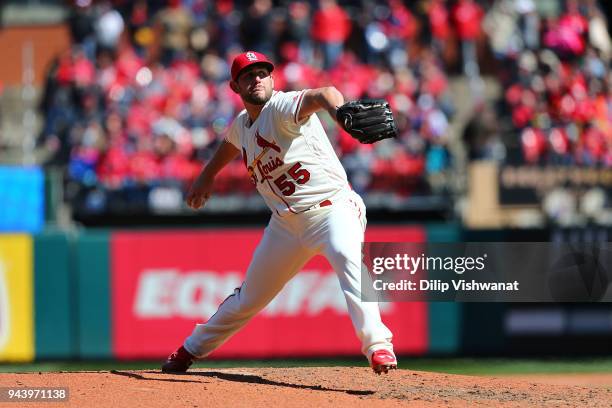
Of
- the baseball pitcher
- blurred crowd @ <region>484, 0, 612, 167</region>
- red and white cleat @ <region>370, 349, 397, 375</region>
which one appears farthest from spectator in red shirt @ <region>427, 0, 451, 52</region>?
red and white cleat @ <region>370, 349, 397, 375</region>

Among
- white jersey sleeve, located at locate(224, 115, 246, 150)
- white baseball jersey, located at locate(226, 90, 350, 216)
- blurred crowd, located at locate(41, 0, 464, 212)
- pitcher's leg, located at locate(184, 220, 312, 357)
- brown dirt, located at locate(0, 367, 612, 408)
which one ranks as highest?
blurred crowd, located at locate(41, 0, 464, 212)

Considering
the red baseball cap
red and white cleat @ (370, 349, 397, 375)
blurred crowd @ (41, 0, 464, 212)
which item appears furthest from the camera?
blurred crowd @ (41, 0, 464, 212)

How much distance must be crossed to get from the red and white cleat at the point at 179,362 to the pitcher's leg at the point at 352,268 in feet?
4.64

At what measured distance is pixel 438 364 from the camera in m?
11.6

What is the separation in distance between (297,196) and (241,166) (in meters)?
6.89

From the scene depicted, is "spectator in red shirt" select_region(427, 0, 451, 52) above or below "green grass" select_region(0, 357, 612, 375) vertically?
above

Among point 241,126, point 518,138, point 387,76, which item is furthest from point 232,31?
point 241,126

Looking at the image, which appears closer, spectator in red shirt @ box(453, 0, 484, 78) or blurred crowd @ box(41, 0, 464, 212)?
blurred crowd @ box(41, 0, 464, 212)

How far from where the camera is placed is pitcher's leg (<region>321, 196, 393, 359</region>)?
6.61 metres

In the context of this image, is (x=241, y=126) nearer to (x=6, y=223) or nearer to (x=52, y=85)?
(x=6, y=223)

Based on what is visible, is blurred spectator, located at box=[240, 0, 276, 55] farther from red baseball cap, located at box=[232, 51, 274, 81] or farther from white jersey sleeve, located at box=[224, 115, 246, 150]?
red baseball cap, located at box=[232, 51, 274, 81]

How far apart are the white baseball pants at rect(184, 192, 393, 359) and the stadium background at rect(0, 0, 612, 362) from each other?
14.3 ft

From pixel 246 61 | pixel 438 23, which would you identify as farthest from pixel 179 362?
pixel 438 23

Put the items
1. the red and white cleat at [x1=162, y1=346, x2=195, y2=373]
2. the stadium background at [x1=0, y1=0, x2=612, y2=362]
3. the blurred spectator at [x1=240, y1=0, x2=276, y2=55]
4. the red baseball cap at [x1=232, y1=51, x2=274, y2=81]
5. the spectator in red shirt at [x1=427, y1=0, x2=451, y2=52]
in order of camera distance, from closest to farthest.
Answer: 1. the red baseball cap at [x1=232, y1=51, x2=274, y2=81]
2. the red and white cleat at [x1=162, y1=346, x2=195, y2=373]
3. the stadium background at [x1=0, y1=0, x2=612, y2=362]
4. the blurred spectator at [x1=240, y1=0, x2=276, y2=55]
5. the spectator in red shirt at [x1=427, y1=0, x2=451, y2=52]
